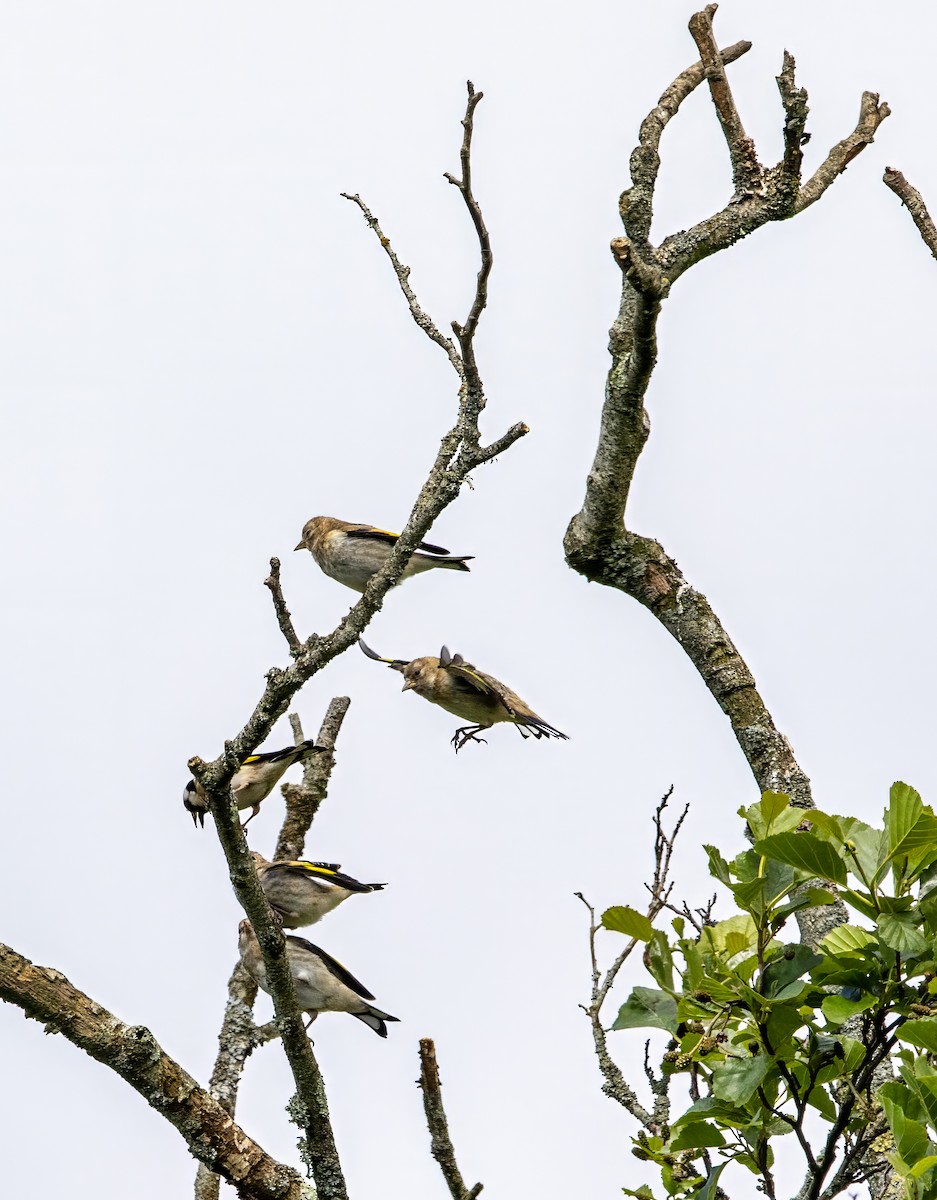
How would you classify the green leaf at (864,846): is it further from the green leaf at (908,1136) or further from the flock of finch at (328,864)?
the flock of finch at (328,864)

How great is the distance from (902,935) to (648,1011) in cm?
72

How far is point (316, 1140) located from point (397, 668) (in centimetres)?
434

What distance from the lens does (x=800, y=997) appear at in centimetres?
348

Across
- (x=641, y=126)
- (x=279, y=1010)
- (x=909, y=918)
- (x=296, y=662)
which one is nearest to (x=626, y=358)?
(x=641, y=126)

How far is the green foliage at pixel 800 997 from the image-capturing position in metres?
3.24

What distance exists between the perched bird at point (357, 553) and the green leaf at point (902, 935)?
20.6 ft

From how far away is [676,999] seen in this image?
3592 millimetres

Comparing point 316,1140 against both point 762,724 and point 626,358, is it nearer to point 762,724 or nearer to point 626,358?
point 762,724

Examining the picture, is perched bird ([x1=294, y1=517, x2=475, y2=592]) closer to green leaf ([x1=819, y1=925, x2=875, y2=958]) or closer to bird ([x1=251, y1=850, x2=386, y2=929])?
bird ([x1=251, y1=850, x2=386, y2=929])

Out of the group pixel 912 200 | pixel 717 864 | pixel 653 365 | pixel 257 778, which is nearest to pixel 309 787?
pixel 257 778

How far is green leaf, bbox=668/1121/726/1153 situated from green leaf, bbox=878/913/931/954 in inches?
29.2

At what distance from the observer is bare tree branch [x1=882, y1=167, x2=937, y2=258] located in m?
5.94

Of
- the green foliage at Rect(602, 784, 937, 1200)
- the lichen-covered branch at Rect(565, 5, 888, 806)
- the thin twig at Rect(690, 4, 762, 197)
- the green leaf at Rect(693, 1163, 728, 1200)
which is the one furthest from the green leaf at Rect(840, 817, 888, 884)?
the thin twig at Rect(690, 4, 762, 197)

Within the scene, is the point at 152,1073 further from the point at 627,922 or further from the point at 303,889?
the point at 303,889
